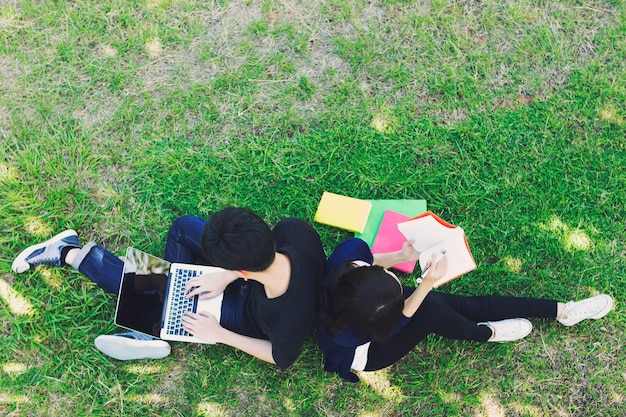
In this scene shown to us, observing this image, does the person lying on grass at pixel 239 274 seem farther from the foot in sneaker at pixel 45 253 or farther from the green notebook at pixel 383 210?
the green notebook at pixel 383 210

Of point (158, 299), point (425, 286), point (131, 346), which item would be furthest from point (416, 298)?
point (131, 346)

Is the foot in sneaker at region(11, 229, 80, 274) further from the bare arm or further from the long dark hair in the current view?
the bare arm

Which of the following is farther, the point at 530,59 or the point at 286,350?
Answer: the point at 530,59

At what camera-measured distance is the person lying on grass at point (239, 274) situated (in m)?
2.20

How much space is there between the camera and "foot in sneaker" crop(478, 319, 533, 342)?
3.37m

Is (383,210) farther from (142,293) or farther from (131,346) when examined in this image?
(131,346)

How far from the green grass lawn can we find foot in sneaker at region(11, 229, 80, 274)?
0.32 feet

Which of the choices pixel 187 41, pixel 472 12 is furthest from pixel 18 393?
pixel 472 12

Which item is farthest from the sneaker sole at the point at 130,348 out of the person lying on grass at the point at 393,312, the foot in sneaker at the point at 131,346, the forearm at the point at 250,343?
the person lying on grass at the point at 393,312

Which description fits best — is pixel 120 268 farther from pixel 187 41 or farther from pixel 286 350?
pixel 187 41

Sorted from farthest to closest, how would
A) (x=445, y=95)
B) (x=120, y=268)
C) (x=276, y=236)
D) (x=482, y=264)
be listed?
(x=445, y=95), (x=482, y=264), (x=120, y=268), (x=276, y=236)

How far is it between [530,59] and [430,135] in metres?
1.04

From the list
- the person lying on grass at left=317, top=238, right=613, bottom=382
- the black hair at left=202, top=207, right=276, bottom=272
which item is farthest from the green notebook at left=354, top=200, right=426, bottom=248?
the black hair at left=202, top=207, right=276, bottom=272

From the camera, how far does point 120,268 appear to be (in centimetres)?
337
